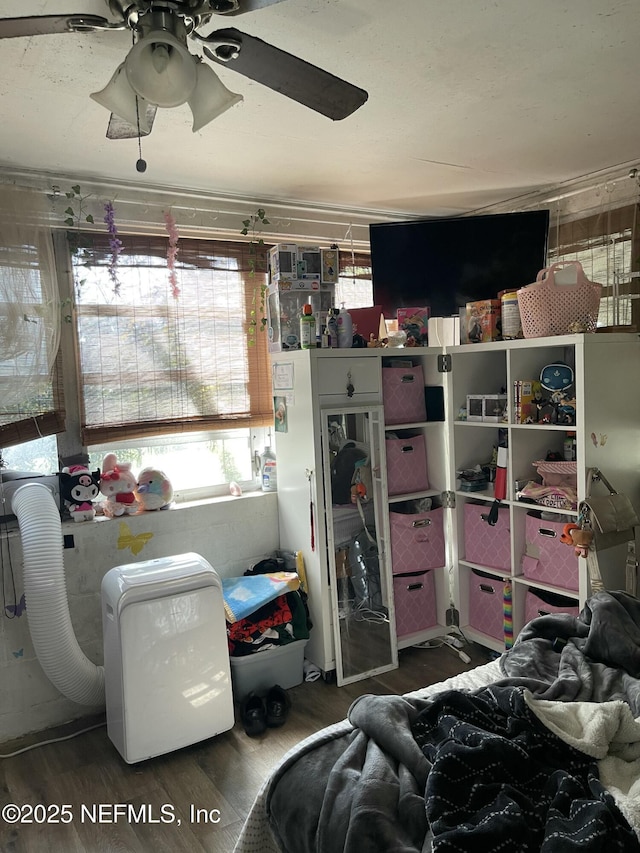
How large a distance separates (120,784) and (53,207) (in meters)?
2.45

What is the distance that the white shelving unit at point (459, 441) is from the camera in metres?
2.75

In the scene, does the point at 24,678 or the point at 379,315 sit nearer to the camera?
the point at 24,678

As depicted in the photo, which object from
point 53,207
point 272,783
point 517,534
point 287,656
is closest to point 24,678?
point 287,656

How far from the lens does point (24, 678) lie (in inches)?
109

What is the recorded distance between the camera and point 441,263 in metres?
3.64

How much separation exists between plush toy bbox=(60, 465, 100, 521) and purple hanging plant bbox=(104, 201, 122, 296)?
87 cm

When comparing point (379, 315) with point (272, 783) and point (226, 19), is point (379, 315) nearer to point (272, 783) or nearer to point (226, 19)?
point (226, 19)

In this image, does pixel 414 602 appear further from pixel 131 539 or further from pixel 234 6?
pixel 234 6

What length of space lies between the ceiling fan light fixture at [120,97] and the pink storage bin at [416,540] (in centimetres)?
233

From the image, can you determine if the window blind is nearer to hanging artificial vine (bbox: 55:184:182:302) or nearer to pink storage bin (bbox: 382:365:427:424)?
hanging artificial vine (bbox: 55:184:182:302)

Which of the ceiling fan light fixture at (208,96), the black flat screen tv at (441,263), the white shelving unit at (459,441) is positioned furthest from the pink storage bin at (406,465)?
the ceiling fan light fixture at (208,96)

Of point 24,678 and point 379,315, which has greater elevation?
point 379,315

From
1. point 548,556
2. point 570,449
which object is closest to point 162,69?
point 570,449

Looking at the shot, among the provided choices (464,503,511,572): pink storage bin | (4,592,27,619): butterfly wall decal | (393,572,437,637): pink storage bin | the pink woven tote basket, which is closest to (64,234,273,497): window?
(4,592,27,619): butterfly wall decal
